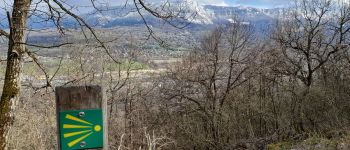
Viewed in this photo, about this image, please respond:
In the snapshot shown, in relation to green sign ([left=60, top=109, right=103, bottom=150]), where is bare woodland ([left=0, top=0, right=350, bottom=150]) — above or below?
below

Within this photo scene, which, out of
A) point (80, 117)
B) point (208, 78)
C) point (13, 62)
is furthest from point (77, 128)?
point (208, 78)

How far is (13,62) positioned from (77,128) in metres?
3.04

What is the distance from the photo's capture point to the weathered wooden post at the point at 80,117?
2.40 meters

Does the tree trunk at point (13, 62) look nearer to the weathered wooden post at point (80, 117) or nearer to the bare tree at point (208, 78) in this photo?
the weathered wooden post at point (80, 117)

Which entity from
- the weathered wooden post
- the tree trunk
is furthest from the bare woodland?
the weathered wooden post

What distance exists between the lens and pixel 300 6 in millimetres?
30484

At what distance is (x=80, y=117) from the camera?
94.5 inches

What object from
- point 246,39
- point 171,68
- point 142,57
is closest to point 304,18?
point 246,39

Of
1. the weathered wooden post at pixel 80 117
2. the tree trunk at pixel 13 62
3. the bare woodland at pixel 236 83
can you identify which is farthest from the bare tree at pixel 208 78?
the weathered wooden post at pixel 80 117

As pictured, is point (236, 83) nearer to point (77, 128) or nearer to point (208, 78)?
point (208, 78)

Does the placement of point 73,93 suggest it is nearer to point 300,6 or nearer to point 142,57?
point 142,57

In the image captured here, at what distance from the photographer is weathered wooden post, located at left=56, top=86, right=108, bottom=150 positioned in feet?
7.87

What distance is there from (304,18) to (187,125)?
36.2 feet

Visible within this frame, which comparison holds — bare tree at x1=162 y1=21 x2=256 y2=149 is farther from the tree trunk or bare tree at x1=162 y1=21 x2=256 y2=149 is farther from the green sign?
the green sign
